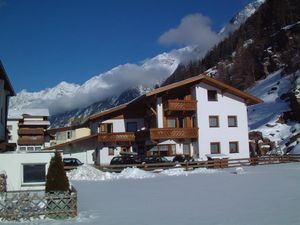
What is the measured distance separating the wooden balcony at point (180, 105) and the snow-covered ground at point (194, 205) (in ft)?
70.6

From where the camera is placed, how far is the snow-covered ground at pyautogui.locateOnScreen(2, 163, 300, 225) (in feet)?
49.3

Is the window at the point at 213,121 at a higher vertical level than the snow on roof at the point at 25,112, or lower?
lower

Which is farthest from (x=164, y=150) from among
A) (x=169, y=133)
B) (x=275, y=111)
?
(x=275, y=111)

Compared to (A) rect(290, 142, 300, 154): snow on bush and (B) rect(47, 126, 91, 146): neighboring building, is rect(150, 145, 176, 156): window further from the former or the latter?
(B) rect(47, 126, 91, 146): neighboring building

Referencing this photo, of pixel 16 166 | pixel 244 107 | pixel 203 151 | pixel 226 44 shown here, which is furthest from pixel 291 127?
pixel 226 44

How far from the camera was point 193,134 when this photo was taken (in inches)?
1911

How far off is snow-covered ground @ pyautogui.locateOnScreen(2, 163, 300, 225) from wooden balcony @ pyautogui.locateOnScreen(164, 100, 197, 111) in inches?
848

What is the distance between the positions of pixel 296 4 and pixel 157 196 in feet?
333

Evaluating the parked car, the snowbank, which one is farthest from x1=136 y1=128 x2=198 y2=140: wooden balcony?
the snowbank

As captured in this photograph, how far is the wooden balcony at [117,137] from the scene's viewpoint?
164 ft

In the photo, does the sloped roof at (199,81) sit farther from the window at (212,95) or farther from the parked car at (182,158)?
the parked car at (182,158)

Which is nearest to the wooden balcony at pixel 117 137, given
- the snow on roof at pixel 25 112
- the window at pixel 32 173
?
the window at pixel 32 173

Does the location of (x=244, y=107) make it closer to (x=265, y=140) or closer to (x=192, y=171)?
(x=265, y=140)

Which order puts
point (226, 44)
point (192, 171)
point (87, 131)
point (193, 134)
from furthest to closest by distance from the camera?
point (226, 44) < point (87, 131) < point (193, 134) < point (192, 171)
